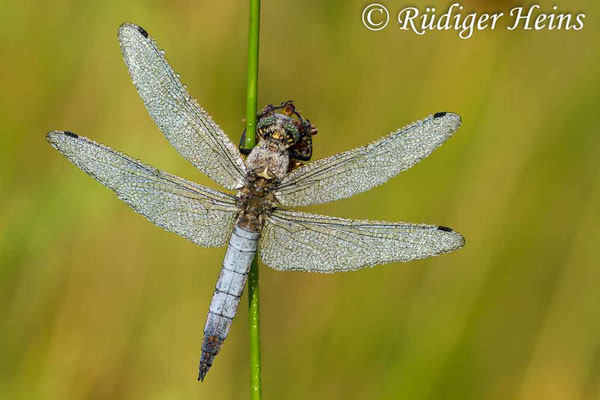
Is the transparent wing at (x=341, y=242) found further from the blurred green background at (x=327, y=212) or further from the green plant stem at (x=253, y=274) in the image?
the blurred green background at (x=327, y=212)

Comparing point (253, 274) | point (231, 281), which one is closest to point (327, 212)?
point (231, 281)

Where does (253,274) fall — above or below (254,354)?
above

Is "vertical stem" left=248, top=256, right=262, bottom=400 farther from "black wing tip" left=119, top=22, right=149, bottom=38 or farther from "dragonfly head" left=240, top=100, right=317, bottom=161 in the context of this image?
"black wing tip" left=119, top=22, right=149, bottom=38

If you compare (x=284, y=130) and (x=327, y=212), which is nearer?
(x=284, y=130)

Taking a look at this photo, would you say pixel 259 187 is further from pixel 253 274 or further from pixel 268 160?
pixel 253 274

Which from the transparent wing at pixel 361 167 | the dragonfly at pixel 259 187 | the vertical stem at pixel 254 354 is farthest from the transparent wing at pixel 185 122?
the vertical stem at pixel 254 354

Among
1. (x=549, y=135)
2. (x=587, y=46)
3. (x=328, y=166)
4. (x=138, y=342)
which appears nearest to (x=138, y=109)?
(x=138, y=342)

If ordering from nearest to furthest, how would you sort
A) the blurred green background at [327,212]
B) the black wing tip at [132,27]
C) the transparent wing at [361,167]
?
the black wing tip at [132,27] < the transparent wing at [361,167] < the blurred green background at [327,212]

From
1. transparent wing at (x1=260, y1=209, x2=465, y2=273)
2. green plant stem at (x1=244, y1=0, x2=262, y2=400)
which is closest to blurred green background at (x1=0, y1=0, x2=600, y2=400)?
transparent wing at (x1=260, y1=209, x2=465, y2=273)
